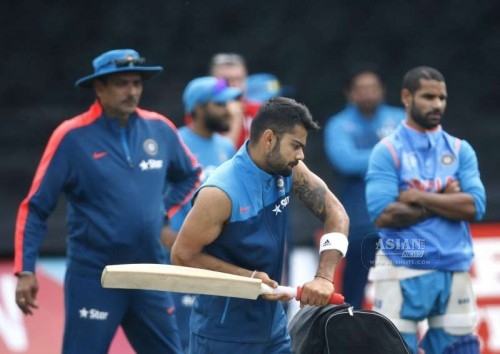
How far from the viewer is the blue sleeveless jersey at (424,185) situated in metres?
8.30

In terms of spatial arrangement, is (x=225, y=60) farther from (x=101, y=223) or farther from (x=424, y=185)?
(x=101, y=223)

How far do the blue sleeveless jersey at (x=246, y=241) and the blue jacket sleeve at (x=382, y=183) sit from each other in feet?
4.66

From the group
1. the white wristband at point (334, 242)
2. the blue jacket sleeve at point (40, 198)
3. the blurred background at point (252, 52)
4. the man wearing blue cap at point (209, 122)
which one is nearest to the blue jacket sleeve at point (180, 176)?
the blue jacket sleeve at point (40, 198)

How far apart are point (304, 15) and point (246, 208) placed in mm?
5891

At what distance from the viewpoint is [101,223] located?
814cm

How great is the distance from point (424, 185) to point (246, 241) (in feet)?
5.96

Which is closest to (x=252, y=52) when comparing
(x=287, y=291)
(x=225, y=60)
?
(x=225, y=60)

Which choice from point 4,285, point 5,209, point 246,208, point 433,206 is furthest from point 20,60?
point 246,208

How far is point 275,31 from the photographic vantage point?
493 inches

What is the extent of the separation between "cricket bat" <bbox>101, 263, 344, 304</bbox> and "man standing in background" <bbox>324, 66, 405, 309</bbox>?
160 inches

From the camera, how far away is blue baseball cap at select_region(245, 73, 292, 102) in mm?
11852

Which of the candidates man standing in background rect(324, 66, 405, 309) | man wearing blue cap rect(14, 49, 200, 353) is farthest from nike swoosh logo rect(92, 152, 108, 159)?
man standing in background rect(324, 66, 405, 309)

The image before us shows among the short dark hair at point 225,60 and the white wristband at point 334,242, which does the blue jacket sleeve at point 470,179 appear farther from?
the short dark hair at point 225,60

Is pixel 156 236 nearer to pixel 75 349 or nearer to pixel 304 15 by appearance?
pixel 75 349
